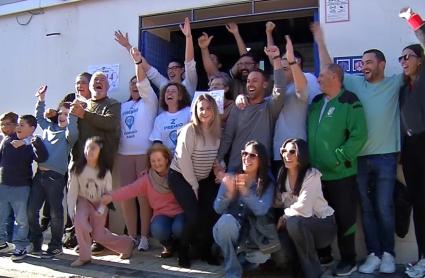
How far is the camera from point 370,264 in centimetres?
431

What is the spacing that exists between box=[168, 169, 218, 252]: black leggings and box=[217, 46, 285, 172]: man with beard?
0.32 m

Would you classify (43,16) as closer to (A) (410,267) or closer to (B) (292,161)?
(B) (292,161)

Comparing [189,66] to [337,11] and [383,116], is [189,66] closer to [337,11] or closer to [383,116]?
[337,11]

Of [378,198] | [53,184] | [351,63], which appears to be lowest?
[378,198]

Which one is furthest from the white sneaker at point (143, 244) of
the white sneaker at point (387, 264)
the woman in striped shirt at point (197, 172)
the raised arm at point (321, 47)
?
the raised arm at point (321, 47)

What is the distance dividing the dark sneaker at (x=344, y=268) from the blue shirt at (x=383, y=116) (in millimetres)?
995

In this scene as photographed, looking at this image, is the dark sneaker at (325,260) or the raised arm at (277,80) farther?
the dark sneaker at (325,260)

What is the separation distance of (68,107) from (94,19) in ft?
5.32

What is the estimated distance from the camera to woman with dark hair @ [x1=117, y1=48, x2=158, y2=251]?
520 centimetres

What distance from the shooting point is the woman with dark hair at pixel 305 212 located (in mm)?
3973

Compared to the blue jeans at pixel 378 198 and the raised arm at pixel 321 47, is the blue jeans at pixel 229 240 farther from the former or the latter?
the raised arm at pixel 321 47

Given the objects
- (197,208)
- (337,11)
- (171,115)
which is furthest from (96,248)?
(337,11)

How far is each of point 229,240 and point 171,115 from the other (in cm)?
161

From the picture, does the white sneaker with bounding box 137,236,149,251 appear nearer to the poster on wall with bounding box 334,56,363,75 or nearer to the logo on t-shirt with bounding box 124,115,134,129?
the logo on t-shirt with bounding box 124,115,134,129
